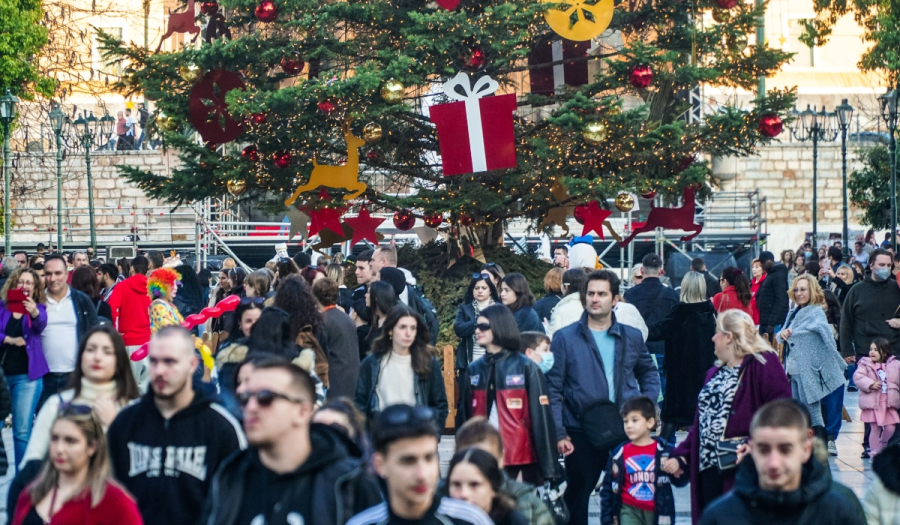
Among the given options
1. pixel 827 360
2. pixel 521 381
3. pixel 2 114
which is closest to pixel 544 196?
pixel 827 360

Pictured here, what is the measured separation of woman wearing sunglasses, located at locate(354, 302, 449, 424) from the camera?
7.09 metres

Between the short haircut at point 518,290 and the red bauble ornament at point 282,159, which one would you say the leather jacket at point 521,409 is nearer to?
the short haircut at point 518,290

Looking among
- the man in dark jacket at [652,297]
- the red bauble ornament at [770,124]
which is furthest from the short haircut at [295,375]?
the red bauble ornament at [770,124]

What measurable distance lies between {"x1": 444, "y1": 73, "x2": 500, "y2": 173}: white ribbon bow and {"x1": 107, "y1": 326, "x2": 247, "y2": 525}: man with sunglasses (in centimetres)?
918

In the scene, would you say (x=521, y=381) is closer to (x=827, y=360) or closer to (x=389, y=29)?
(x=827, y=360)

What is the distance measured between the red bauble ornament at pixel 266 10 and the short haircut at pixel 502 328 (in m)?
7.91

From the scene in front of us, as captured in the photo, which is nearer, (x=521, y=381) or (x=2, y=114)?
(x=521, y=381)

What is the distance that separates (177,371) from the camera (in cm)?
455

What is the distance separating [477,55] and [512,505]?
9.91m

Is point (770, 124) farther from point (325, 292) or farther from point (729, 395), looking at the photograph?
point (729, 395)

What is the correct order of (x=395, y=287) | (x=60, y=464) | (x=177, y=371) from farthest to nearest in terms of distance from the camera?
(x=395, y=287) < (x=177, y=371) < (x=60, y=464)

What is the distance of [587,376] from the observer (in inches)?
291

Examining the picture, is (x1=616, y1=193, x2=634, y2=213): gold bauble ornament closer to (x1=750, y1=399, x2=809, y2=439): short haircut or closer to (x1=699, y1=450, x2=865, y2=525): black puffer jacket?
(x1=750, y1=399, x2=809, y2=439): short haircut

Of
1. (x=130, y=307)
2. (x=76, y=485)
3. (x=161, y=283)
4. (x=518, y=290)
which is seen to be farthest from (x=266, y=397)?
(x=130, y=307)
